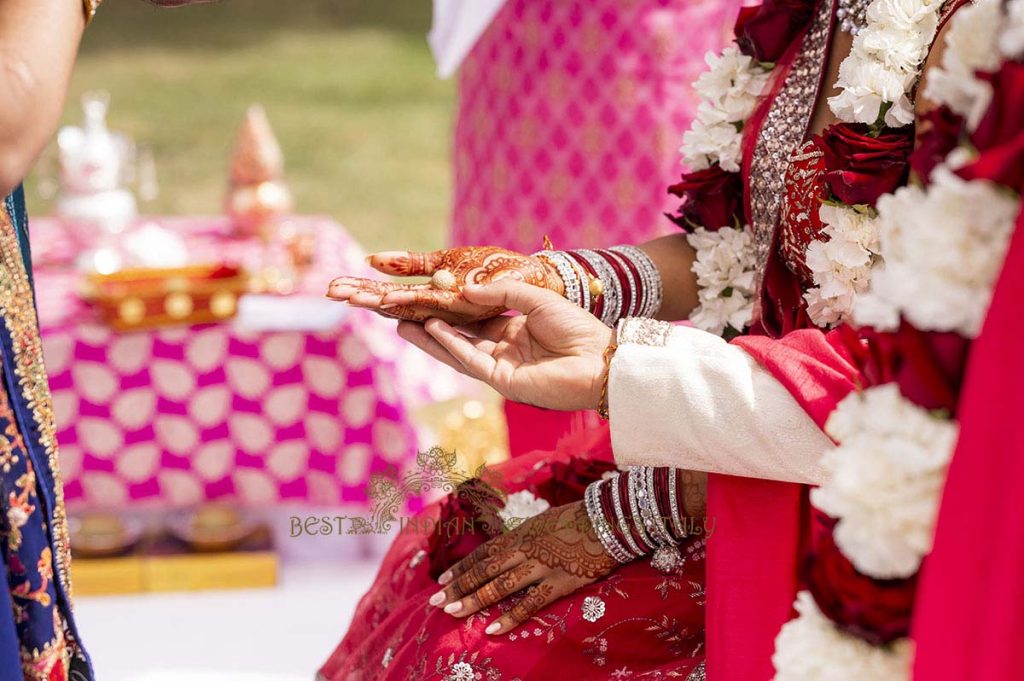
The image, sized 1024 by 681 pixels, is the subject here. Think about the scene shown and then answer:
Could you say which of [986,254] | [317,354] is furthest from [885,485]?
[317,354]

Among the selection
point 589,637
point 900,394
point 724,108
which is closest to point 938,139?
point 900,394

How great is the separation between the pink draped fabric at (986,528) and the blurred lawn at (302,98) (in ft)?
19.1

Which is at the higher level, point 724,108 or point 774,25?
point 774,25

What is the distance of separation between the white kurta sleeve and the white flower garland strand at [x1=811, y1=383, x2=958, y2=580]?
0.28 m

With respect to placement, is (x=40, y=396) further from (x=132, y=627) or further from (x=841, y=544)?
(x=132, y=627)

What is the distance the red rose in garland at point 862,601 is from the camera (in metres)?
0.83

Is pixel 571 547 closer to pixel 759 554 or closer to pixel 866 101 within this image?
pixel 759 554

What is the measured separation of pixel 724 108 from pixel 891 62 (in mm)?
335

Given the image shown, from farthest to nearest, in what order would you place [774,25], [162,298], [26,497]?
[162,298], [774,25], [26,497]

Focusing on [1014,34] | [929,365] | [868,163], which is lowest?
[929,365]

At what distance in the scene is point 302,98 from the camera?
9273mm

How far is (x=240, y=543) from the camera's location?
2859mm

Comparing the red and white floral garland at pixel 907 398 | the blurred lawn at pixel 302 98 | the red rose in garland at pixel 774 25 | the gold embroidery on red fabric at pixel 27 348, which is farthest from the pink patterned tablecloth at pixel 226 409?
the blurred lawn at pixel 302 98

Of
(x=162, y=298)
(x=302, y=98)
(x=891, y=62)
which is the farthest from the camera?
(x=302, y=98)
